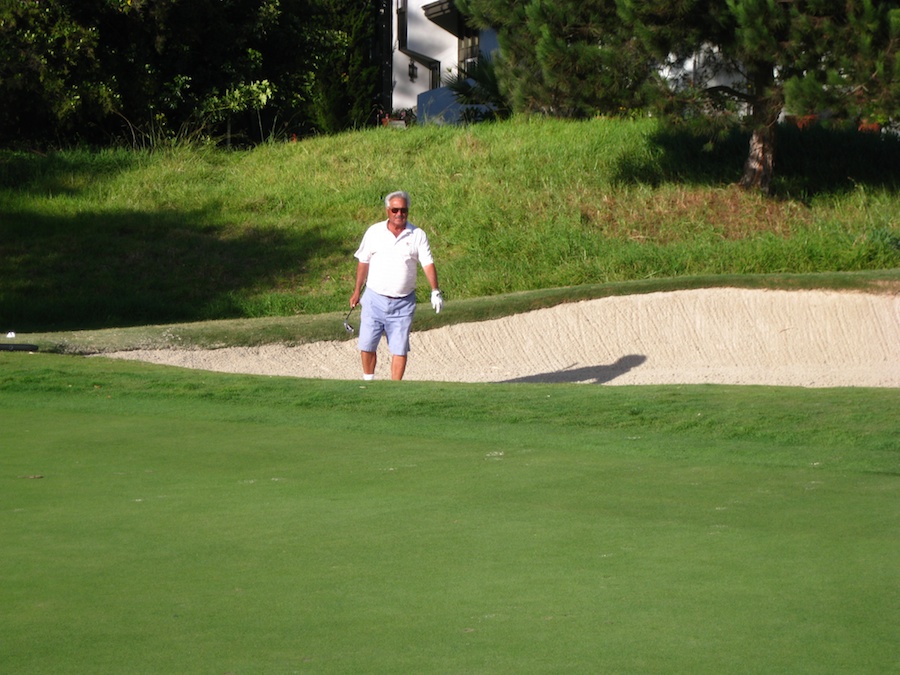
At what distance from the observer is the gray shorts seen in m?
10.4

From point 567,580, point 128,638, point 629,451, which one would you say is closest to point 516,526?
point 567,580

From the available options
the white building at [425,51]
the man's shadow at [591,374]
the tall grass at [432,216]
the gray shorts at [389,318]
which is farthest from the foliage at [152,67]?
the gray shorts at [389,318]

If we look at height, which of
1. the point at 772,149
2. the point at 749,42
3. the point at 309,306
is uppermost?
the point at 749,42

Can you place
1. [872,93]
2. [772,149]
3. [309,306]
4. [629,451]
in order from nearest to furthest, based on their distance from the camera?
[629,451], [872,93], [309,306], [772,149]

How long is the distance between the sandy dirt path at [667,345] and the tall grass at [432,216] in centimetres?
268

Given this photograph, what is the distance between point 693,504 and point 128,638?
2677 mm

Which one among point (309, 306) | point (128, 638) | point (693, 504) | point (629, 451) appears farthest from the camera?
point (309, 306)

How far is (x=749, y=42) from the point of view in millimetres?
17109

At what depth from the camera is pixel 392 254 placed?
10203 millimetres

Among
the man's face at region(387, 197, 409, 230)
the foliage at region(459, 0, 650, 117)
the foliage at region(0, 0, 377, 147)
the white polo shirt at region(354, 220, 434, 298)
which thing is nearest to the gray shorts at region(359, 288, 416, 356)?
the white polo shirt at region(354, 220, 434, 298)

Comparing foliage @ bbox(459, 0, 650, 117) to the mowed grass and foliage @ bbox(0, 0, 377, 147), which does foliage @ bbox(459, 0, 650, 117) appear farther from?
the mowed grass

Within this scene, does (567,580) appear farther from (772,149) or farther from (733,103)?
(772,149)

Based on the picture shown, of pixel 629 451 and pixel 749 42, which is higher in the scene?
pixel 749 42

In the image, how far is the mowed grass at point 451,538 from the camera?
317cm
